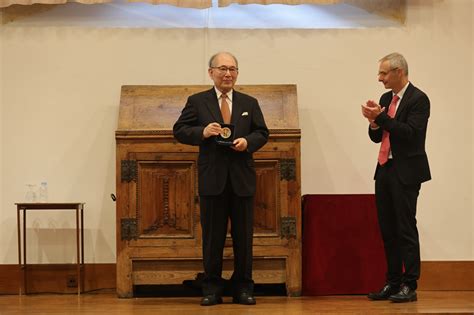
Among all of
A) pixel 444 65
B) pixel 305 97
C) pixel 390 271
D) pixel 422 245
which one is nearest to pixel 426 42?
pixel 444 65

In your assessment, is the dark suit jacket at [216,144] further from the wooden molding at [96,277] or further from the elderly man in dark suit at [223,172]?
the wooden molding at [96,277]

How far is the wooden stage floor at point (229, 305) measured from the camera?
4.70 metres

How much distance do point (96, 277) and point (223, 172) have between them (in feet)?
5.36

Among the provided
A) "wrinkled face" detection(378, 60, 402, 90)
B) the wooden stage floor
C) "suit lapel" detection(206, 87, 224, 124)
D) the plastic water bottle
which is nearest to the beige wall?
the plastic water bottle

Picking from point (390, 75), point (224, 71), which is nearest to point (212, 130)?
point (224, 71)

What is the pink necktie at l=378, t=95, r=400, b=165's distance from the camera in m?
4.98

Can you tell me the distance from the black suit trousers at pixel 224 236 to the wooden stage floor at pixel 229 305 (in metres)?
0.16

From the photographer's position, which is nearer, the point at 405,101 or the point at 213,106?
the point at 405,101

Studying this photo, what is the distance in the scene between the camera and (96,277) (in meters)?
5.99

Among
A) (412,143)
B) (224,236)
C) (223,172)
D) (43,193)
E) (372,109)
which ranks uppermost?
(372,109)

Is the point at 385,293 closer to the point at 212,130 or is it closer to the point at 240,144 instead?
the point at 240,144

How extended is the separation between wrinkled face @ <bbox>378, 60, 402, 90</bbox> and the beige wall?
1150 mm

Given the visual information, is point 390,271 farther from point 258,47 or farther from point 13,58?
point 13,58

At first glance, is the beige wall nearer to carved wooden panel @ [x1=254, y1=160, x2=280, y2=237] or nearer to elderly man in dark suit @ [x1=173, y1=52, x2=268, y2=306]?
carved wooden panel @ [x1=254, y1=160, x2=280, y2=237]
